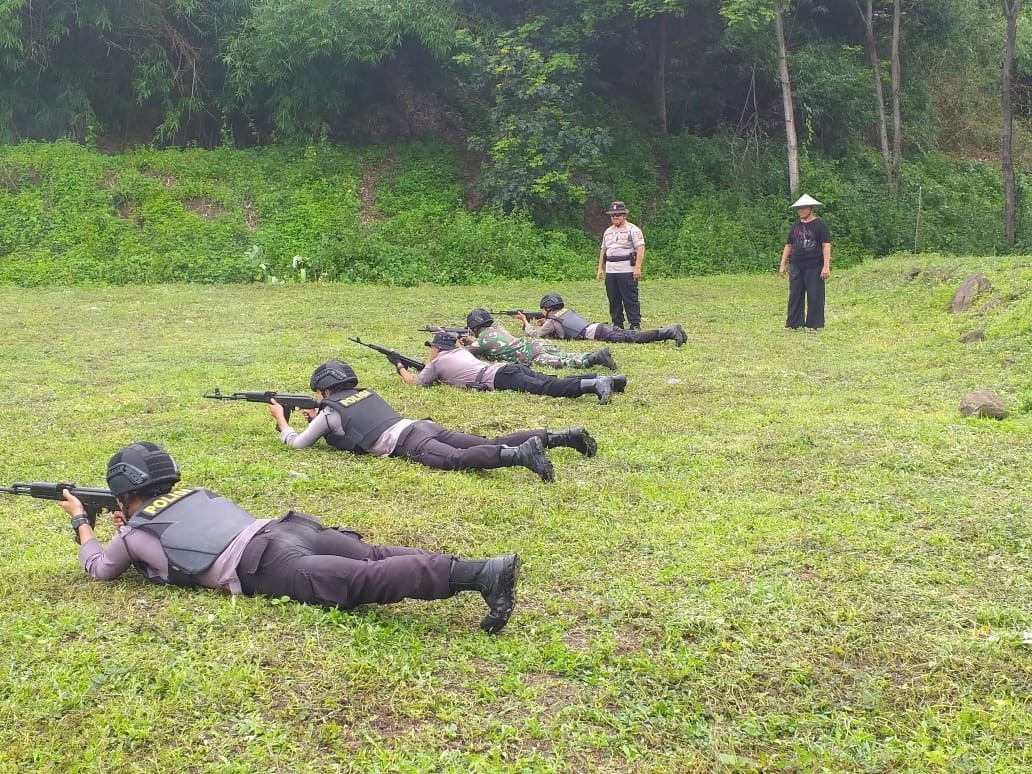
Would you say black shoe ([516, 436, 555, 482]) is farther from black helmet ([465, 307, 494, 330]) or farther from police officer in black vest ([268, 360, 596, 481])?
black helmet ([465, 307, 494, 330])

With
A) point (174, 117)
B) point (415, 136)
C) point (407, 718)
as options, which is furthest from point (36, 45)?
point (407, 718)

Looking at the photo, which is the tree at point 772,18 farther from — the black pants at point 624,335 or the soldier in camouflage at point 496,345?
the soldier in camouflage at point 496,345

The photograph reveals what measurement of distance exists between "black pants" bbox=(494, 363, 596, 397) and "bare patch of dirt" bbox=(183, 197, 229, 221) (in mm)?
14202

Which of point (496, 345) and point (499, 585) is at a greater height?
point (496, 345)

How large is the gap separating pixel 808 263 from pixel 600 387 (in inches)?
200

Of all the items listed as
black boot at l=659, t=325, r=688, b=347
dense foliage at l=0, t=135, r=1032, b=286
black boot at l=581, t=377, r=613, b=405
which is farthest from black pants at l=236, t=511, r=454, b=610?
dense foliage at l=0, t=135, r=1032, b=286

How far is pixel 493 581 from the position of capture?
3697mm

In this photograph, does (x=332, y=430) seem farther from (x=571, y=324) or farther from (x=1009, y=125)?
(x=1009, y=125)

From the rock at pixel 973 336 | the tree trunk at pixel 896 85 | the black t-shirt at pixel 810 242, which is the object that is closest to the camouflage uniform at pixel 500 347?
the black t-shirt at pixel 810 242

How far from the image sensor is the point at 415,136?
2448cm

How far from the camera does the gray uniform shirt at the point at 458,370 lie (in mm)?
8289

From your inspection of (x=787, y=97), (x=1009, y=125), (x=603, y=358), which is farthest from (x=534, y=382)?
(x=1009, y=125)

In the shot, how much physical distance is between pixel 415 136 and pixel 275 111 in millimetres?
3617

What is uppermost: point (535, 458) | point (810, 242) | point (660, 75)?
point (660, 75)
